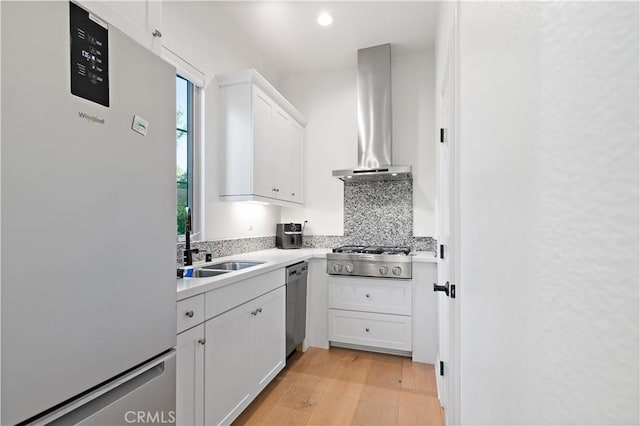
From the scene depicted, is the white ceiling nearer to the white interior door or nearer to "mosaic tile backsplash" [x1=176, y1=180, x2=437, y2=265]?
the white interior door

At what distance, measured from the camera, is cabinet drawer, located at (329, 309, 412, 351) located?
2750 mm

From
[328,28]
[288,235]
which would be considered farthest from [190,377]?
[328,28]

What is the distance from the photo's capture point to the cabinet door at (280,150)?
116 inches

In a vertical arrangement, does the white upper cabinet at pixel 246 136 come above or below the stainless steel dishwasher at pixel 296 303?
above

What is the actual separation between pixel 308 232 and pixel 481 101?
3069 millimetres

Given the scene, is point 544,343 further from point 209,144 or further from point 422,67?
point 422,67

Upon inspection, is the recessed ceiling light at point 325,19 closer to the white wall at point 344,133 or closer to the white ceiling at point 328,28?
the white ceiling at point 328,28

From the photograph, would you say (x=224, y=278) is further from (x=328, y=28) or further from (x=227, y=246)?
(x=328, y=28)

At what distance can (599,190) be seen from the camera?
0.23 m

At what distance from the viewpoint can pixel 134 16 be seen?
1184mm

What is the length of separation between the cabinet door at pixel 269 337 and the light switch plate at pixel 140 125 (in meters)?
1.29

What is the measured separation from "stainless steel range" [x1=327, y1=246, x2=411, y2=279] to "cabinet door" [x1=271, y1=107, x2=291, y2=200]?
817 mm

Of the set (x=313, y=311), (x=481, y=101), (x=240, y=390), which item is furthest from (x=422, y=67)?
(x=240, y=390)

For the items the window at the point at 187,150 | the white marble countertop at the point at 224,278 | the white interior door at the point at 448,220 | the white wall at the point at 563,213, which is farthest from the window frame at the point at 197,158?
the white wall at the point at 563,213
